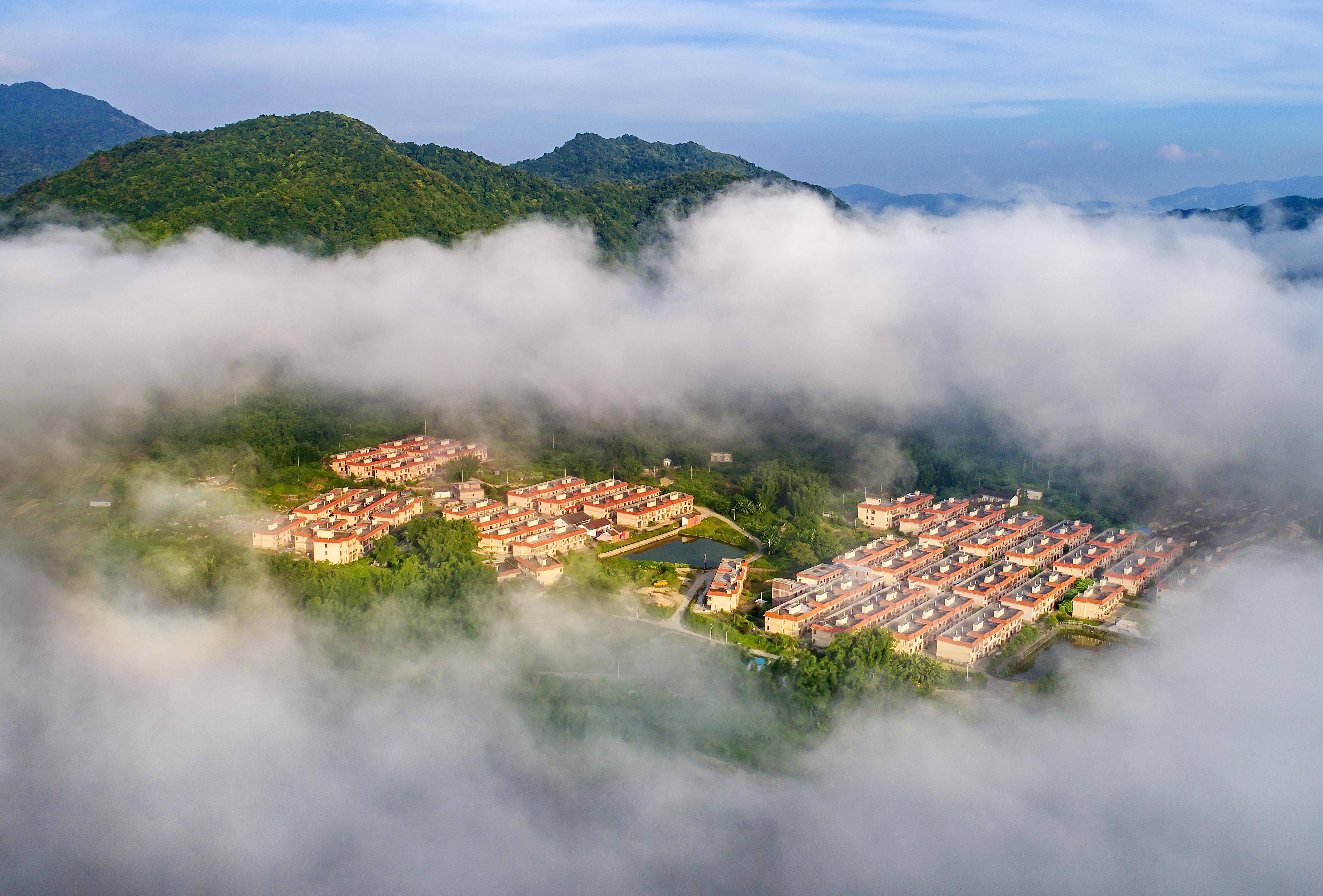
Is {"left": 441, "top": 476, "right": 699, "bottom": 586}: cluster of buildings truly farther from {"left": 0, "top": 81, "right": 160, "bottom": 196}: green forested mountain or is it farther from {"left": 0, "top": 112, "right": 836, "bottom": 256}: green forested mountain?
{"left": 0, "top": 81, "right": 160, "bottom": 196}: green forested mountain

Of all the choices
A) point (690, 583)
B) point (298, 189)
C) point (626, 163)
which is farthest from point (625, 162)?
point (690, 583)

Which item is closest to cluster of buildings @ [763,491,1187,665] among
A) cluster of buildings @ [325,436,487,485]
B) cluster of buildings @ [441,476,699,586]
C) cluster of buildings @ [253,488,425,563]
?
cluster of buildings @ [441,476,699,586]

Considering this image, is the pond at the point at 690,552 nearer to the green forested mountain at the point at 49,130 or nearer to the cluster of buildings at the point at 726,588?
the cluster of buildings at the point at 726,588

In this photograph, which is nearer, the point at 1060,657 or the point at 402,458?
the point at 1060,657

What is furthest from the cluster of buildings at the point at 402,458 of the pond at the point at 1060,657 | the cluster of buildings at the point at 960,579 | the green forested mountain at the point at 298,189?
the pond at the point at 1060,657

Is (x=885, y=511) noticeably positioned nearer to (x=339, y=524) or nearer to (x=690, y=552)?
(x=690, y=552)

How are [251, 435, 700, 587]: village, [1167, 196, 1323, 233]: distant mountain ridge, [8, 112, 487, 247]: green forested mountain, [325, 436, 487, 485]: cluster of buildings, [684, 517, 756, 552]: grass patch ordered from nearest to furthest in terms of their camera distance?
[251, 435, 700, 587]: village
[684, 517, 756, 552]: grass patch
[325, 436, 487, 485]: cluster of buildings
[8, 112, 487, 247]: green forested mountain
[1167, 196, 1323, 233]: distant mountain ridge
